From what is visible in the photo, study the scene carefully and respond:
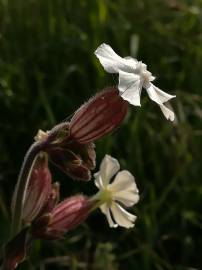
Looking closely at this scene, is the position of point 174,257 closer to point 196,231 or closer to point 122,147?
point 196,231

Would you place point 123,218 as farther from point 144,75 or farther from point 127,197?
point 144,75

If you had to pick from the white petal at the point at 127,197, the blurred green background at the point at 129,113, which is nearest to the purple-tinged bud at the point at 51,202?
the white petal at the point at 127,197

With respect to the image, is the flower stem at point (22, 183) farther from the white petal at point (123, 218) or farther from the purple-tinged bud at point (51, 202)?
the white petal at point (123, 218)

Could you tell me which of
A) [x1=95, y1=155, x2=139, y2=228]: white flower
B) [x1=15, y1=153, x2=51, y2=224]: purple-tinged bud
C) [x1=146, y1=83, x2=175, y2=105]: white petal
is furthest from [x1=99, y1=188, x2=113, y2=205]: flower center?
[x1=146, y1=83, x2=175, y2=105]: white petal

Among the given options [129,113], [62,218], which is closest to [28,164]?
[62,218]

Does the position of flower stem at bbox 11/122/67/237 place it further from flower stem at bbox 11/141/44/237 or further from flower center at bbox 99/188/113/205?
flower center at bbox 99/188/113/205

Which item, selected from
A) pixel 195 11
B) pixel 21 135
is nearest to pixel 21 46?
pixel 21 135
